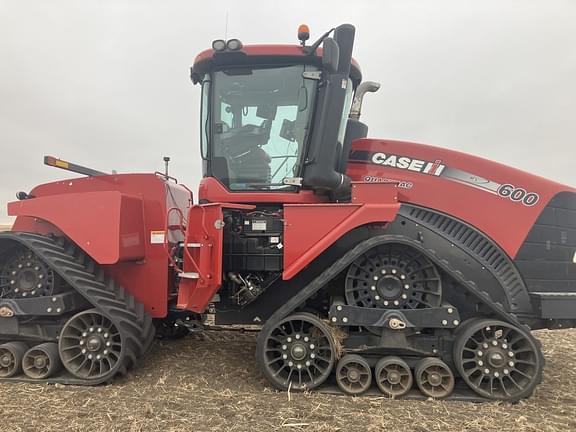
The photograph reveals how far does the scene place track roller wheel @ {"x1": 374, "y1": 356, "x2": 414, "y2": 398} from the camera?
384cm

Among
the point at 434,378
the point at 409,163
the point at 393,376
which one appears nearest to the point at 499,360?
the point at 434,378

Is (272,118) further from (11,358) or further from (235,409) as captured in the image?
(11,358)

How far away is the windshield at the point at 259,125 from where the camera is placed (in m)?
4.48

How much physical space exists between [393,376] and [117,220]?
3012mm

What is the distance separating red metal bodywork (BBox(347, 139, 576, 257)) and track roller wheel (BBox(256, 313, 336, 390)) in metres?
1.63

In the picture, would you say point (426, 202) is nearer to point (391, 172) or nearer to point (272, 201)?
point (391, 172)

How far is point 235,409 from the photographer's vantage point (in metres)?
3.61

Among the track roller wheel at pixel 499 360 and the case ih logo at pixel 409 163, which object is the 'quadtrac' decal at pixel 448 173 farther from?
the track roller wheel at pixel 499 360

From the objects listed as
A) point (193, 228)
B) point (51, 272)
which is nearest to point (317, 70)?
point (193, 228)

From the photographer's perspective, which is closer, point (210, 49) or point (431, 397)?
point (431, 397)

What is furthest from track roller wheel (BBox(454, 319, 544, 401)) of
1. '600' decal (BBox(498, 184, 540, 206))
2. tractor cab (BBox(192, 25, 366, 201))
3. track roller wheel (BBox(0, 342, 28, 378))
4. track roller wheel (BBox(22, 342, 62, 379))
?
track roller wheel (BBox(0, 342, 28, 378))

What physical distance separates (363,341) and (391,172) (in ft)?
5.78

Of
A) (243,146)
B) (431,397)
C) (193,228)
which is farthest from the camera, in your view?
(243,146)

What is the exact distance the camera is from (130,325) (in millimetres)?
4258
